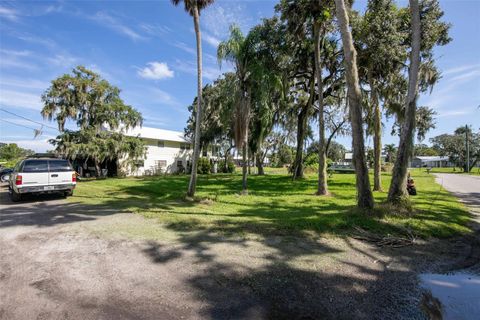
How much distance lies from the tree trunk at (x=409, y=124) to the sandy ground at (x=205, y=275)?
260 centimetres

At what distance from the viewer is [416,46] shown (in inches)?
→ 323

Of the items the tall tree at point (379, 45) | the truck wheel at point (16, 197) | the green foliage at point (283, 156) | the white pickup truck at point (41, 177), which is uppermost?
the tall tree at point (379, 45)

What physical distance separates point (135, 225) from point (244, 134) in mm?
7283

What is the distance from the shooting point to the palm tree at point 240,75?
12.5 m

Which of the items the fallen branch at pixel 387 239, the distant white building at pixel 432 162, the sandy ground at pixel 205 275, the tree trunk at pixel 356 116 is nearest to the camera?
the sandy ground at pixel 205 275

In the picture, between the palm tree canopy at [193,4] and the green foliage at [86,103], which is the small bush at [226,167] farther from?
the palm tree canopy at [193,4]

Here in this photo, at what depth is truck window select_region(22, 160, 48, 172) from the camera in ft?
33.8

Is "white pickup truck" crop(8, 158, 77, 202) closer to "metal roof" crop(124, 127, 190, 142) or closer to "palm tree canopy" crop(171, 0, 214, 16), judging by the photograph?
"palm tree canopy" crop(171, 0, 214, 16)

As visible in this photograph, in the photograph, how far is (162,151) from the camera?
3206 cm

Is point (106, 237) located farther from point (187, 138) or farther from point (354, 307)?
point (187, 138)

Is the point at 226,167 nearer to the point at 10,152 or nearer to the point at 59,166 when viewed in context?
the point at 59,166

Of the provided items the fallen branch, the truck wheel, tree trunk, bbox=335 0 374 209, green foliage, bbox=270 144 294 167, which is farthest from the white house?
the fallen branch

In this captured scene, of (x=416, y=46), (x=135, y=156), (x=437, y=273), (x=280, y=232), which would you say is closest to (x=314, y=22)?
(x=416, y=46)

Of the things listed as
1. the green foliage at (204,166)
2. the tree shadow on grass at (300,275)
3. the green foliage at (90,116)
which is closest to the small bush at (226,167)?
the green foliage at (204,166)
